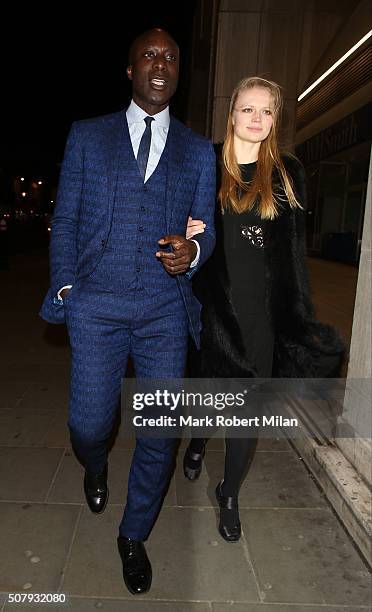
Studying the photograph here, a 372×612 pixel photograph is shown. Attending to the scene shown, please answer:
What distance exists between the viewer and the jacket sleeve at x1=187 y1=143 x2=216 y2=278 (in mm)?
2473

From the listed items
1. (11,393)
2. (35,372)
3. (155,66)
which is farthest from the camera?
(35,372)

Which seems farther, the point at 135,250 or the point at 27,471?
the point at 27,471

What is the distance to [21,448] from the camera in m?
3.89

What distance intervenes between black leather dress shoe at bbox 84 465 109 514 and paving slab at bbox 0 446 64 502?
393mm

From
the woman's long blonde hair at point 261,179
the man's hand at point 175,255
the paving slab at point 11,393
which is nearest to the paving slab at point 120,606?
the man's hand at point 175,255

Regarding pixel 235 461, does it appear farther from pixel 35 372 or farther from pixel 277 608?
pixel 35 372

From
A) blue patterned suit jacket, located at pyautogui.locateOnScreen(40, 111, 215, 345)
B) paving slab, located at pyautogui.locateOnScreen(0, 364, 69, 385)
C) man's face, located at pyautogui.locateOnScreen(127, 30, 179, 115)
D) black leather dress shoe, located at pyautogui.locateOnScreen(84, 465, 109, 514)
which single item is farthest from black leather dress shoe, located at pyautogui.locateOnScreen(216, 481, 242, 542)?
paving slab, located at pyautogui.locateOnScreen(0, 364, 69, 385)

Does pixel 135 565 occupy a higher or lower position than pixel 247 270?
lower

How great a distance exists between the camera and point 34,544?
108 inches

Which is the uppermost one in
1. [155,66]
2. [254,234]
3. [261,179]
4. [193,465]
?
[155,66]

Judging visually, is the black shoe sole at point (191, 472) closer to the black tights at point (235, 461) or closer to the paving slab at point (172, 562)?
the paving slab at point (172, 562)

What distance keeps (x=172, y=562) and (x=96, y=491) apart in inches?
24.0

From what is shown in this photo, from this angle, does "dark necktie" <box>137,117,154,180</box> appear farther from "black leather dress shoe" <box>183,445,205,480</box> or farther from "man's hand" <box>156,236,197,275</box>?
"black leather dress shoe" <box>183,445,205,480</box>

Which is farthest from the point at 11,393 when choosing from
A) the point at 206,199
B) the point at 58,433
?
the point at 206,199
